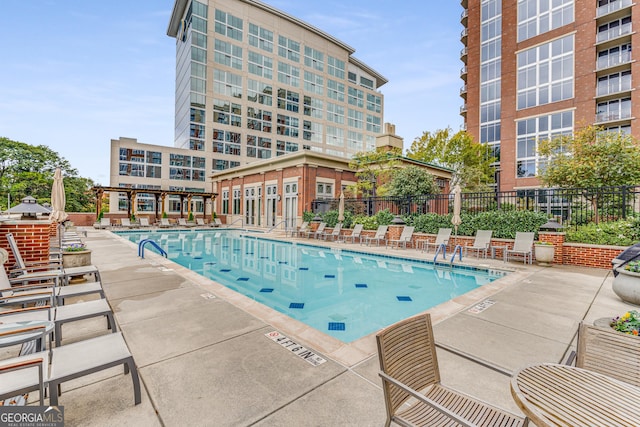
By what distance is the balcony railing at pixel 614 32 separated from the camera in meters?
21.6

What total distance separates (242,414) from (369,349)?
158cm

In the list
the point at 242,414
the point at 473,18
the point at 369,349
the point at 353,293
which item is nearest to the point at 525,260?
the point at 353,293

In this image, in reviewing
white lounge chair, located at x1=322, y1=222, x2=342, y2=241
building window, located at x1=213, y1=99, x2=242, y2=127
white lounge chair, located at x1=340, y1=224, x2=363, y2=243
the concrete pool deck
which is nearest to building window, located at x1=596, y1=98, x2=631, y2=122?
white lounge chair, located at x1=340, y1=224, x2=363, y2=243

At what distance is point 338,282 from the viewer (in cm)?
764

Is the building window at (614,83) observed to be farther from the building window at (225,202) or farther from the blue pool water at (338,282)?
the building window at (225,202)

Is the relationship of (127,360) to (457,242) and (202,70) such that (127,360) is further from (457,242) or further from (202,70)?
(202,70)

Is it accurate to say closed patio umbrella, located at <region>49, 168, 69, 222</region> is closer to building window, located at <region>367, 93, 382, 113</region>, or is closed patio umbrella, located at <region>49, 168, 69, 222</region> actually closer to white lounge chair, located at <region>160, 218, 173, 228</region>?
white lounge chair, located at <region>160, 218, 173, 228</region>

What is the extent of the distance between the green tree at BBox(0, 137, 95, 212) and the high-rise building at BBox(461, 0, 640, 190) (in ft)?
150

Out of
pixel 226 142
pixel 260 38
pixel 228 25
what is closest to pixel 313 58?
pixel 260 38

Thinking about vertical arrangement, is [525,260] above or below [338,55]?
below

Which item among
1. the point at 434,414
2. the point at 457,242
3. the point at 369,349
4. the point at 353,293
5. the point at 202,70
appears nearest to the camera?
the point at 434,414

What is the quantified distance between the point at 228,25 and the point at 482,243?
139 feet

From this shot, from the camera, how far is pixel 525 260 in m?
8.98

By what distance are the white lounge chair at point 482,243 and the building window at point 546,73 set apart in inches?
888
